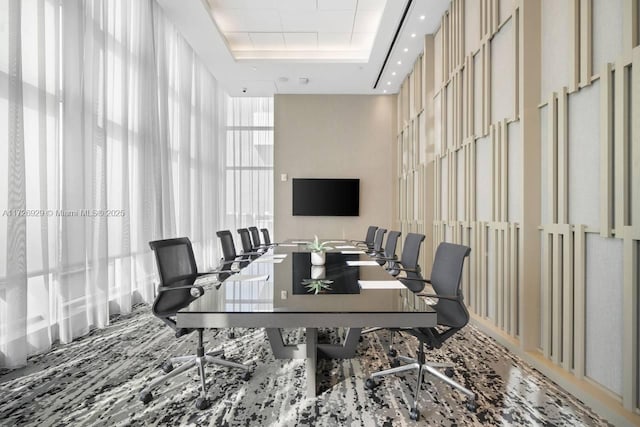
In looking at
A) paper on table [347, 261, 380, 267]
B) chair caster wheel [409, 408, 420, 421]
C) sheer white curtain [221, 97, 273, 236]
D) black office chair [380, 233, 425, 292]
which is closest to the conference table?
paper on table [347, 261, 380, 267]

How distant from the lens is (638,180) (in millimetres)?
2021

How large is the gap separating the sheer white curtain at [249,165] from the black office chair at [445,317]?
260 inches

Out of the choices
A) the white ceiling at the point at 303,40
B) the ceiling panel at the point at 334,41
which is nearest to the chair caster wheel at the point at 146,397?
the white ceiling at the point at 303,40

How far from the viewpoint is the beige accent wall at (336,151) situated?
8594 millimetres

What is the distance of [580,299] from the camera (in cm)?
246

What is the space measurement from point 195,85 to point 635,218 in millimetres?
7037

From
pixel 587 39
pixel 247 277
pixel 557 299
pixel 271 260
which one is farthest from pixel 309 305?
pixel 587 39

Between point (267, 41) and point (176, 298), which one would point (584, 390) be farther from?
point (267, 41)

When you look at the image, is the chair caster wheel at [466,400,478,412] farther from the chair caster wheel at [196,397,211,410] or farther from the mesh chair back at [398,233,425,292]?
the chair caster wheel at [196,397,211,410]

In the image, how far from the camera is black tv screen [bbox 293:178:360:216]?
8.47 metres

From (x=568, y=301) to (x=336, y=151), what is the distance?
661cm

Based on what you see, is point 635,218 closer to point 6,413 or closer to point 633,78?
point 633,78

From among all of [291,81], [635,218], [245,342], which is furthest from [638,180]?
[291,81]

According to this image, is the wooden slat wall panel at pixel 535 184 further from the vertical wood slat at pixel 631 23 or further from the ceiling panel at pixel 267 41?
the ceiling panel at pixel 267 41
